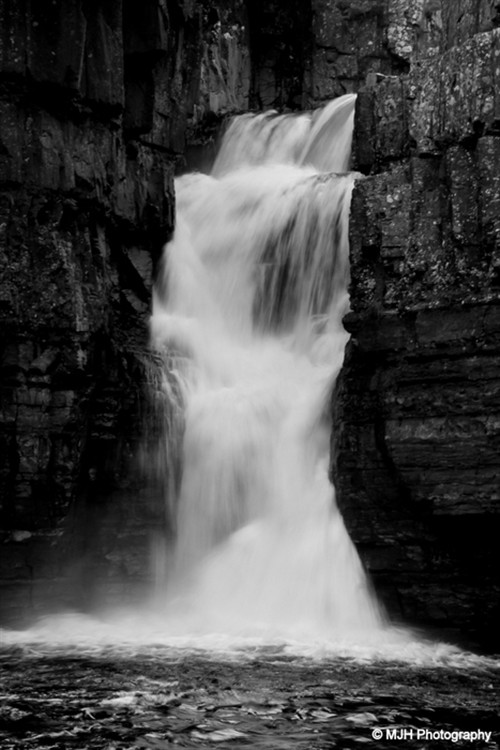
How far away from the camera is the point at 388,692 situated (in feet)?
47.3

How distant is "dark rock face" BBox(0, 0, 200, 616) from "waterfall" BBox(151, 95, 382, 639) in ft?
3.99

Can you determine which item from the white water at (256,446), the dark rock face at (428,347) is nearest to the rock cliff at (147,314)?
the dark rock face at (428,347)

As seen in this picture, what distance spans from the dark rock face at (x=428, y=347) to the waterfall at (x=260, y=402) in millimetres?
824

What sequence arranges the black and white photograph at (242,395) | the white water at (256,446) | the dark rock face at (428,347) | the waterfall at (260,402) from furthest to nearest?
1. the waterfall at (260,402)
2. the white water at (256,446)
3. the dark rock face at (428,347)
4. the black and white photograph at (242,395)

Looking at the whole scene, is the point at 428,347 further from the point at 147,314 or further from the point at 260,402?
the point at 147,314

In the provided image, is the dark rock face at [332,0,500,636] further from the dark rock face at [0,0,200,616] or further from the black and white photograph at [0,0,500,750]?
the dark rock face at [0,0,200,616]

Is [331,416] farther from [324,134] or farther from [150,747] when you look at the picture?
[324,134]

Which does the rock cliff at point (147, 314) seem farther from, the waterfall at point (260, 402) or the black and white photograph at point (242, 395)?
the waterfall at point (260, 402)

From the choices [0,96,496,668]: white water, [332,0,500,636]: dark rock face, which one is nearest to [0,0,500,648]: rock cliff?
[332,0,500,636]: dark rock face

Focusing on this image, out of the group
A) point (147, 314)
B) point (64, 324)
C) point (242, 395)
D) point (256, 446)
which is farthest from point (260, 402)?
point (64, 324)

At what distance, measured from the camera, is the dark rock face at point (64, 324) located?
20219 millimetres

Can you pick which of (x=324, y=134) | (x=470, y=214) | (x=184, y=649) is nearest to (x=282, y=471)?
(x=184, y=649)

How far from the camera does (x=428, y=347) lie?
18.5 m

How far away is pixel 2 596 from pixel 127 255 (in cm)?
747
